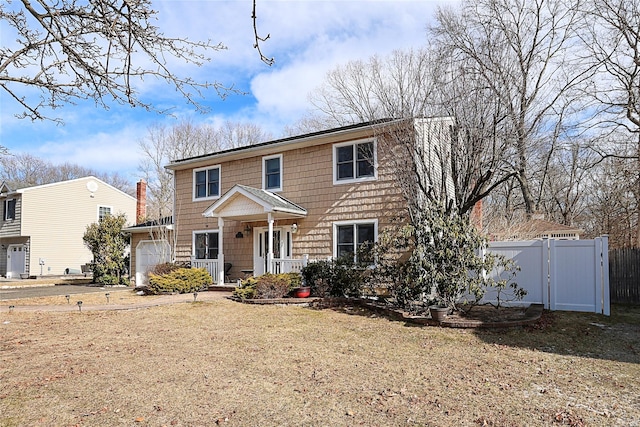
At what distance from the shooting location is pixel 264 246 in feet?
50.8

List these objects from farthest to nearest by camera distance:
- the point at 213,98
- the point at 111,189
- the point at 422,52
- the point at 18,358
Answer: the point at 111,189 < the point at 422,52 < the point at 18,358 < the point at 213,98

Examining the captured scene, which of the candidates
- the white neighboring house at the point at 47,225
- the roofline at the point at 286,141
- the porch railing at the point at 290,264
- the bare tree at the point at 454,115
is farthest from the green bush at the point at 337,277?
the white neighboring house at the point at 47,225

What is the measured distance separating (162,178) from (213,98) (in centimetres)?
3019

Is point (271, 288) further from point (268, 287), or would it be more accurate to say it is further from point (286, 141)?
point (286, 141)

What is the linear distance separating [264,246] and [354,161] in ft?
15.6

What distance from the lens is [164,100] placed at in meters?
4.66

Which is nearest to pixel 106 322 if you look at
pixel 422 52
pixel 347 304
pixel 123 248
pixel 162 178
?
pixel 347 304

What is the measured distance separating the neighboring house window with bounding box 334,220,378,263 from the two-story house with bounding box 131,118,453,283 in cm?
3

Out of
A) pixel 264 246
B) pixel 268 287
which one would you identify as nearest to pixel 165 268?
pixel 264 246

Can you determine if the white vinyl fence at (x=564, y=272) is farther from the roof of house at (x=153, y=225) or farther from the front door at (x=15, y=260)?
the front door at (x=15, y=260)

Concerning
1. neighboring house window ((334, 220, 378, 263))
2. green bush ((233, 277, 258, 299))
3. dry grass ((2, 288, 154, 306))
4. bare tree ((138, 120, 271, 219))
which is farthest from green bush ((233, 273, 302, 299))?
bare tree ((138, 120, 271, 219))

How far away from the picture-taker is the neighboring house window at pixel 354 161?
13117mm

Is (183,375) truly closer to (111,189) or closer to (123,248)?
(123,248)

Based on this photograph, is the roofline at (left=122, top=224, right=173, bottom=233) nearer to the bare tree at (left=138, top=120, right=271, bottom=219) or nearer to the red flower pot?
the red flower pot
